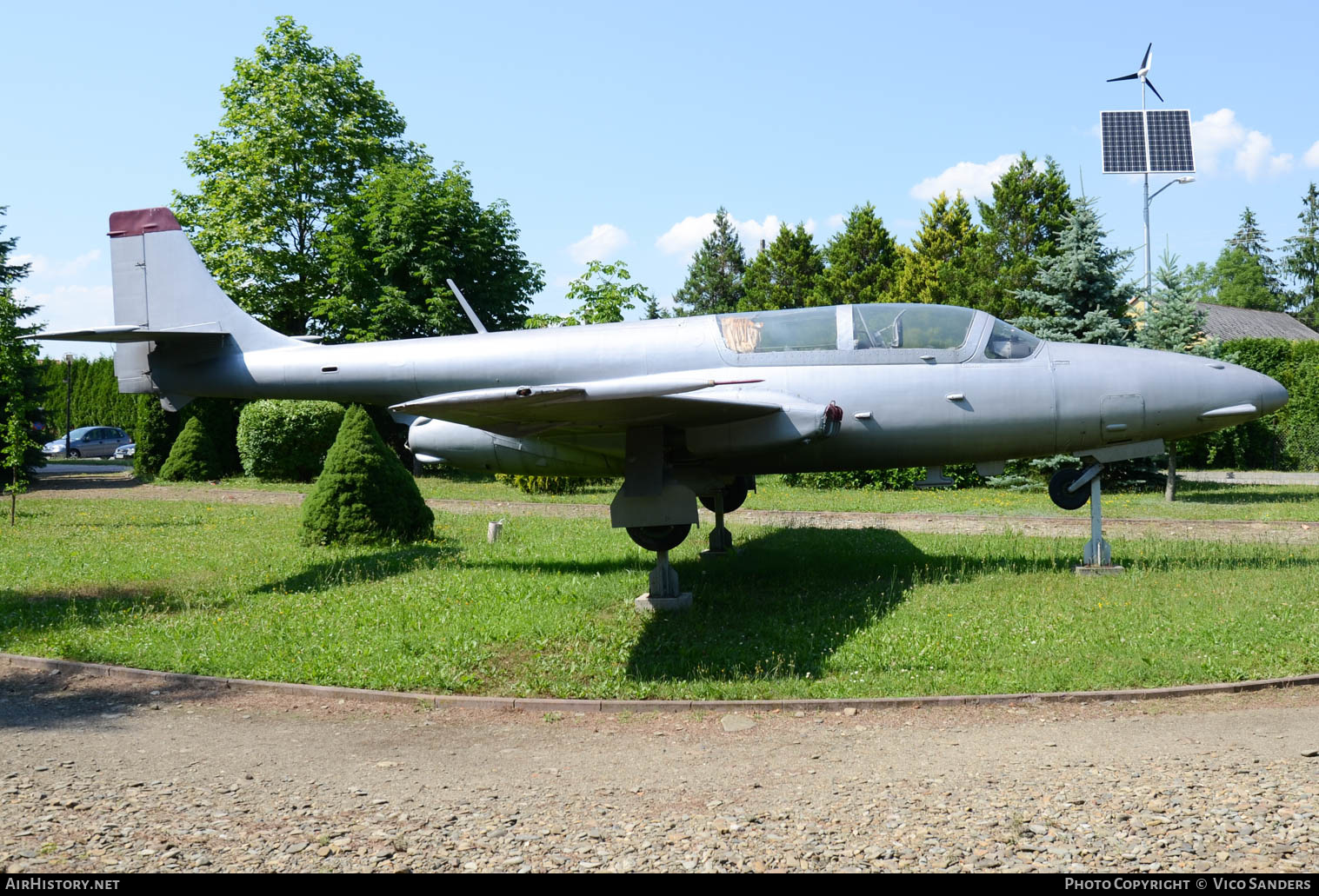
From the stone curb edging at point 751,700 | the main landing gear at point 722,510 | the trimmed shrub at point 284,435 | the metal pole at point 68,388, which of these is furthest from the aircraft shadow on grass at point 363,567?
the metal pole at point 68,388

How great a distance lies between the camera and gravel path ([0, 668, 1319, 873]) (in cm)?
414

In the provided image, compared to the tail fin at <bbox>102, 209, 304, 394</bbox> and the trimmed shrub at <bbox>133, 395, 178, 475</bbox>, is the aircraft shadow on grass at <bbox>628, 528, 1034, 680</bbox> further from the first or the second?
the trimmed shrub at <bbox>133, 395, 178, 475</bbox>

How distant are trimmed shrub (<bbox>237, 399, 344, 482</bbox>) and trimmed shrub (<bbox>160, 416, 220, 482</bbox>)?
5.51 feet

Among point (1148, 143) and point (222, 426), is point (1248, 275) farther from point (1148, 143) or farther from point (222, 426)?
point (222, 426)

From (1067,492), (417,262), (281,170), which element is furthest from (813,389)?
(281,170)

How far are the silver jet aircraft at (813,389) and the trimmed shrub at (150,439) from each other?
1938 cm

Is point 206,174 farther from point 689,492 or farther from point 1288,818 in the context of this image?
point 1288,818

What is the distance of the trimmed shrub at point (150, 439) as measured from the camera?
91.2ft

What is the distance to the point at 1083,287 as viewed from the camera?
20.9m

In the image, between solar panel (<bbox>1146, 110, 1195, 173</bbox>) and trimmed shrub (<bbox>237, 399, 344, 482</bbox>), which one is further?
solar panel (<bbox>1146, 110, 1195, 173</bbox>)

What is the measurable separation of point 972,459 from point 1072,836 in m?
6.30

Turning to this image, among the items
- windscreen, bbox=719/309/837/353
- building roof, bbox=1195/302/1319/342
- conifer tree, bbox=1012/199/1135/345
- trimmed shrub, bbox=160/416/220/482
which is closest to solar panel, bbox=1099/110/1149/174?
building roof, bbox=1195/302/1319/342

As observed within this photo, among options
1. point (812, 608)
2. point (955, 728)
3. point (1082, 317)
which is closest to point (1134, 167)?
point (1082, 317)
